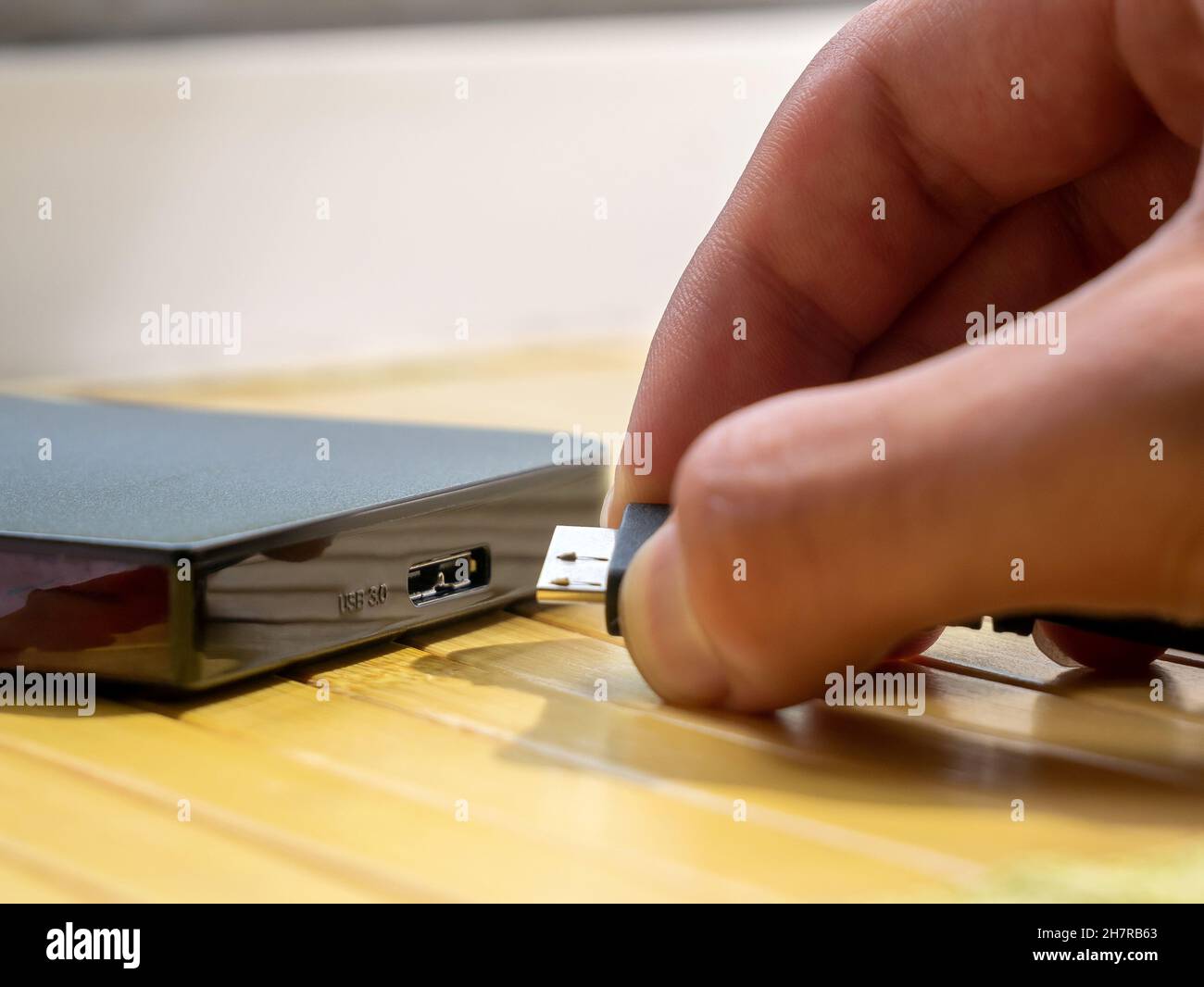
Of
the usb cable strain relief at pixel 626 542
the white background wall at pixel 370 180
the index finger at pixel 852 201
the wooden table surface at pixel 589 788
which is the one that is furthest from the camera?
the white background wall at pixel 370 180

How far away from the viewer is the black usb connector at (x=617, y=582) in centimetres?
51

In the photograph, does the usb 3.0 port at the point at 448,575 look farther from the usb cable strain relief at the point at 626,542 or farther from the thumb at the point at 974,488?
the thumb at the point at 974,488

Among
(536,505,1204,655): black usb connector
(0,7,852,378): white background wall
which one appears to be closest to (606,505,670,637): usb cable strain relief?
(536,505,1204,655): black usb connector

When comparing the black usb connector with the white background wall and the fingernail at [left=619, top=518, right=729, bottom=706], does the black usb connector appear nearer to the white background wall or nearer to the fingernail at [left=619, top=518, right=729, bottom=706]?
the fingernail at [left=619, top=518, right=729, bottom=706]

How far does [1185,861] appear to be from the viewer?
1.25ft

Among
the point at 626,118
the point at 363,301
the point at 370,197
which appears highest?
the point at 626,118

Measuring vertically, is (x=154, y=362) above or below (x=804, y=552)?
above

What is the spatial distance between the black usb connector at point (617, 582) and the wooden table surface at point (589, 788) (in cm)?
3

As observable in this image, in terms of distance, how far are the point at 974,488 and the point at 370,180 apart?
187 cm

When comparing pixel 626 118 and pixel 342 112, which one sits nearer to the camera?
pixel 342 112

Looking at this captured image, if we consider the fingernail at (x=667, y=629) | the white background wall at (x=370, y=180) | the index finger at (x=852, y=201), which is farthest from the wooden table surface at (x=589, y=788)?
the white background wall at (x=370, y=180)

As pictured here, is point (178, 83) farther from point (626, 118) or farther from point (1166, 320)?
point (1166, 320)

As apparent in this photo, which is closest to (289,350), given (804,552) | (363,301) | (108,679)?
(363,301)
